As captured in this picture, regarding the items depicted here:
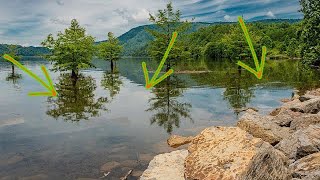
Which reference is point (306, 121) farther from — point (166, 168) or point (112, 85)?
point (112, 85)

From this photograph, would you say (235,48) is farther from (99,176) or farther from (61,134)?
(99,176)

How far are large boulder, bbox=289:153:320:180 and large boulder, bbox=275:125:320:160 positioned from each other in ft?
3.57

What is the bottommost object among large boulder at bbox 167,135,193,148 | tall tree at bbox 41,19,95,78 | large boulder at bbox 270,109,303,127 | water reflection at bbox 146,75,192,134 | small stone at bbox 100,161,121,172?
small stone at bbox 100,161,121,172

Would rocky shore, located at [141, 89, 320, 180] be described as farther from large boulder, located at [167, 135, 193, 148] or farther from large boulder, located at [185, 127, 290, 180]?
large boulder, located at [167, 135, 193, 148]

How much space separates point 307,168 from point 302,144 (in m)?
1.99

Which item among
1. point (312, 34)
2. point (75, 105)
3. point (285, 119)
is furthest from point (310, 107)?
point (312, 34)

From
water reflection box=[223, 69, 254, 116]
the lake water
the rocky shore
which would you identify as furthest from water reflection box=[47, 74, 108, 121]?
Result: the rocky shore

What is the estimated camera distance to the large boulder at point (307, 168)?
9.08 m

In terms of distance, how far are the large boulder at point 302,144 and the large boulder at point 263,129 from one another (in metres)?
2.19

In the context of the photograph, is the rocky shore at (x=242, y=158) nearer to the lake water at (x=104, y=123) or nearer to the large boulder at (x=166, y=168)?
the large boulder at (x=166, y=168)

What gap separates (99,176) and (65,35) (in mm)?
47790

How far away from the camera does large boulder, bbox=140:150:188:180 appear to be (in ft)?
40.3

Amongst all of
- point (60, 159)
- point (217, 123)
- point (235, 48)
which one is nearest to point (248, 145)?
point (60, 159)

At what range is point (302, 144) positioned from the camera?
1180 centimetres
